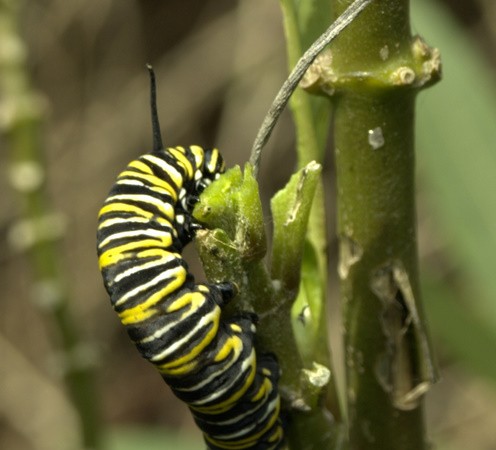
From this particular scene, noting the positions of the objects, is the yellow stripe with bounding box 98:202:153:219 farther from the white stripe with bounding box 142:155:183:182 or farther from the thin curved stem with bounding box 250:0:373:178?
the thin curved stem with bounding box 250:0:373:178

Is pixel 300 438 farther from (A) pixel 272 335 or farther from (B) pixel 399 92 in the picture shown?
(B) pixel 399 92

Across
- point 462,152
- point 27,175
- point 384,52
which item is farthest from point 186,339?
point 462,152

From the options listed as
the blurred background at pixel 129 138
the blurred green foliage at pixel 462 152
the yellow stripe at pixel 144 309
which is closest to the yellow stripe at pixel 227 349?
the yellow stripe at pixel 144 309

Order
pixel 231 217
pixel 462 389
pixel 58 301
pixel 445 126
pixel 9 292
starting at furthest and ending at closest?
pixel 9 292 → pixel 462 389 → pixel 445 126 → pixel 58 301 → pixel 231 217

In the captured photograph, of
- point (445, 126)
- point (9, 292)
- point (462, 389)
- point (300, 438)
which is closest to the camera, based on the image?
point (300, 438)

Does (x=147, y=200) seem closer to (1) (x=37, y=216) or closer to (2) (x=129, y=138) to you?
(1) (x=37, y=216)

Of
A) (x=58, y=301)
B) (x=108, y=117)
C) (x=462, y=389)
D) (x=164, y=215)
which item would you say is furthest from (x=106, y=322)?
(x=164, y=215)

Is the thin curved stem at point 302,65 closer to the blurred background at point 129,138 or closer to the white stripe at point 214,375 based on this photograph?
the white stripe at point 214,375
